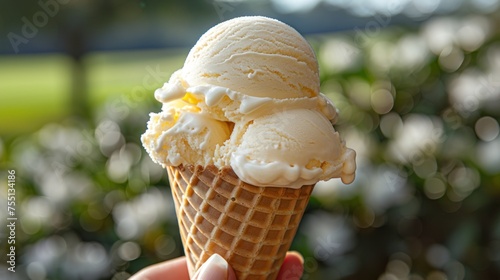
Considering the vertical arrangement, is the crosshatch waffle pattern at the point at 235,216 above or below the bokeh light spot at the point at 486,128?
above

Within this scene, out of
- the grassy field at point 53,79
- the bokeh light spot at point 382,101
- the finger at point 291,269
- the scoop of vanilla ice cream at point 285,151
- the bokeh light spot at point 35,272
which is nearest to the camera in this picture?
the scoop of vanilla ice cream at point 285,151

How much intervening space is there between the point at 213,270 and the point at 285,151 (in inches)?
10.1

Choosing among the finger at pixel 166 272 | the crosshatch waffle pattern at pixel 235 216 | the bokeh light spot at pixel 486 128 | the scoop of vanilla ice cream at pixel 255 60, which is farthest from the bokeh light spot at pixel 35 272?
the bokeh light spot at pixel 486 128

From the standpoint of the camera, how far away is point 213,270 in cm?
93

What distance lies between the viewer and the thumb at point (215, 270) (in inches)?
36.4

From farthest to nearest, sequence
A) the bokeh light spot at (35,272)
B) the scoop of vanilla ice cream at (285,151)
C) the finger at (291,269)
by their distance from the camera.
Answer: the bokeh light spot at (35,272)
the finger at (291,269)
the scoop of vanilla ice cream at (285,151)

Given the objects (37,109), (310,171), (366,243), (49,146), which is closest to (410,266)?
(366,243)

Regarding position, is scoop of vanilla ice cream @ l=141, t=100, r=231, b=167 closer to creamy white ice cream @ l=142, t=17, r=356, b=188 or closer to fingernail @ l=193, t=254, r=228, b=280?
creamy white ice cream @ l=142, t=17, r=356, b=188

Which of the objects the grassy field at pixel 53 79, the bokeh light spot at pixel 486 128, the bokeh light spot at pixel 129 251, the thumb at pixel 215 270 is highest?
the thumb at pixel 215 270

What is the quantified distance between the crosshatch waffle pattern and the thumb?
0.03 metres

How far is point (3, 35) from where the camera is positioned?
2998 millimetres

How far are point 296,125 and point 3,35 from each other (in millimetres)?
2643

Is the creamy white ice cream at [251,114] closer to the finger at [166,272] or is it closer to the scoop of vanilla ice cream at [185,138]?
the scoop of vanilla ice cream at [185,138]

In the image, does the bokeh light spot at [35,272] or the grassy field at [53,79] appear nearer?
the bokeh light spot at [35,272]
